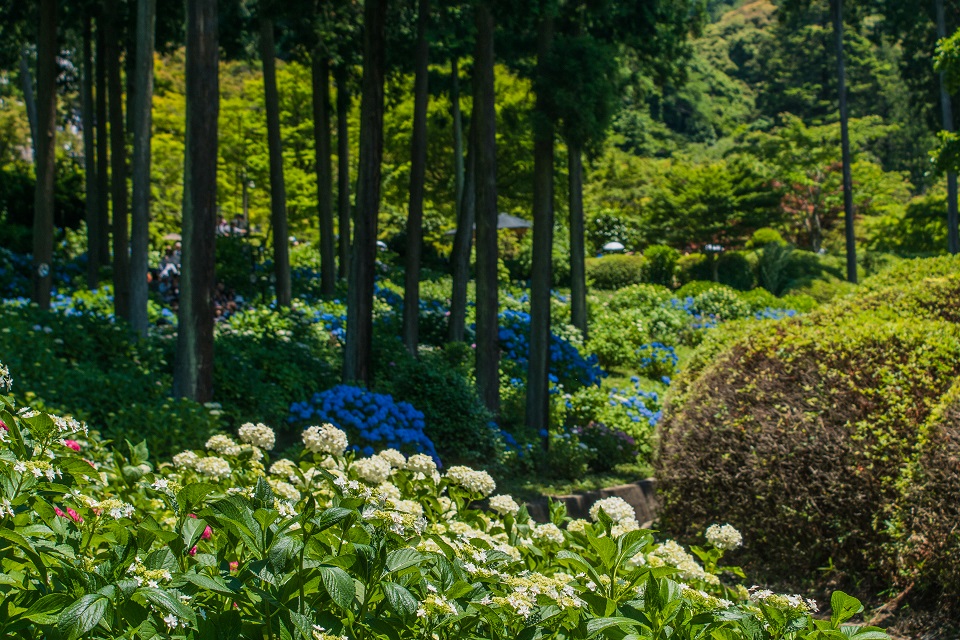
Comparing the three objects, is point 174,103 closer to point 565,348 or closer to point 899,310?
point 565,348

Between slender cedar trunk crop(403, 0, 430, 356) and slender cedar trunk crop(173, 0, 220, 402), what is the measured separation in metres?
4.97

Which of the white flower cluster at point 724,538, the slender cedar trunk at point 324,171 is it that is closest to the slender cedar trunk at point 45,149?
the slender cedar trunk at point 324,171

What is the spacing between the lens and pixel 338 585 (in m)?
→ 2.06

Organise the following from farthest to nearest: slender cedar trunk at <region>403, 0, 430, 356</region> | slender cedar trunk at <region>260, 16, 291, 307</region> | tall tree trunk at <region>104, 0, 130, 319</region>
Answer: slender cedar trunk at <region>260, 16, 291, 307</region>, tall tree trunk at <region>104, 0, 130, 319</region>, slender cedar trunk at <region>403, 0, 430, 356</region>

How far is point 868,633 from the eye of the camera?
2.39 m

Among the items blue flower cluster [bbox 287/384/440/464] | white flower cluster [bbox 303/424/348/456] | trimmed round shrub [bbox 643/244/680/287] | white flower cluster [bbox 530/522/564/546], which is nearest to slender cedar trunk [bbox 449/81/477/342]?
blue flower cluster [bbox 287/384/440/464]

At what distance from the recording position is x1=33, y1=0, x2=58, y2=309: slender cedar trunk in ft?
45.1

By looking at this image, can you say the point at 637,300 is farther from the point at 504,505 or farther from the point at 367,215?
the point at 504,505

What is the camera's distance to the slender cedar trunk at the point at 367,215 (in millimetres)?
11422

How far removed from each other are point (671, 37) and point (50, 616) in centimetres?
1831

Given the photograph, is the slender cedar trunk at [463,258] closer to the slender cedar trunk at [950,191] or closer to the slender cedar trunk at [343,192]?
the slender cedar trunk at [343,192]

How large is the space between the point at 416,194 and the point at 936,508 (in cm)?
1009

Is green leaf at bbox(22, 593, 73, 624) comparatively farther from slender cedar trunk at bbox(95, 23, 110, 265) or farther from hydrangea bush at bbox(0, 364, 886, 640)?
slender cedar trunk at bbox(95, 23, 110, 265)

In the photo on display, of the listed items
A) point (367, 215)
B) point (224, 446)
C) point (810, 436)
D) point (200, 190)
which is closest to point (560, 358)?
point (367, 215)
